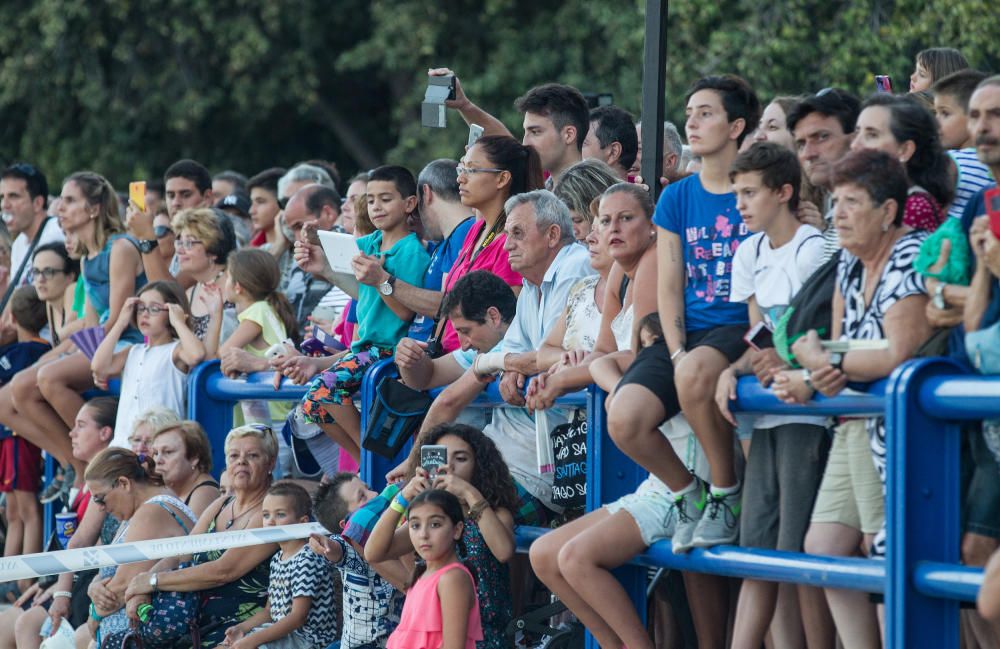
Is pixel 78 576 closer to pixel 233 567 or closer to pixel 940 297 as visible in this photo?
pixel 233 567

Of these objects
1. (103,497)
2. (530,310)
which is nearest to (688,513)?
(530,310)

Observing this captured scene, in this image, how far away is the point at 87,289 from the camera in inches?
367

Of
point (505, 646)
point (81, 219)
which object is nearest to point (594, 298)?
point (505, 646)

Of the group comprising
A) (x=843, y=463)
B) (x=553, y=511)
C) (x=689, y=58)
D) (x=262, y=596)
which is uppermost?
(x=689, y=58)

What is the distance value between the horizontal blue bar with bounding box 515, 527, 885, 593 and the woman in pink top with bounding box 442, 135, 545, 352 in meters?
1.83

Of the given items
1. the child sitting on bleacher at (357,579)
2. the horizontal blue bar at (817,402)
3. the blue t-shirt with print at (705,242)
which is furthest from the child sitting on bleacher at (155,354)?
the horizontal blue bar at (817,402)

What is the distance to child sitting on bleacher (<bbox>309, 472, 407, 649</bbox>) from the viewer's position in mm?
6273

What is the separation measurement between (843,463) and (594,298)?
164 centimetres

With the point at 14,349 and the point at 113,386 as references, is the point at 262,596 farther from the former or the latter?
the point at 14,349

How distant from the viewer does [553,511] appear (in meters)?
6.07

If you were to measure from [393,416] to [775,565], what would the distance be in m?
2.28

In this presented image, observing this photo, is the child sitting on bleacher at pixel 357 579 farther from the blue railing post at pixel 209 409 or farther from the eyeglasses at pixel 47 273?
the eyeglasses at pixel 47 273

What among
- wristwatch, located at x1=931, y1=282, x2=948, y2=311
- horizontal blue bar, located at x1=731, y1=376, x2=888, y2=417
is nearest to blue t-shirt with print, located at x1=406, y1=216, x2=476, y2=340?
horizontal blue bar, located at x1=731, y1=376, x2=888, y2=417

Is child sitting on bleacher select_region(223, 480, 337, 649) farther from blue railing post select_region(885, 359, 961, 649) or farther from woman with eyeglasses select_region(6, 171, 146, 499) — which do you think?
blue railing post select_region(885, 359, 961, 649)
